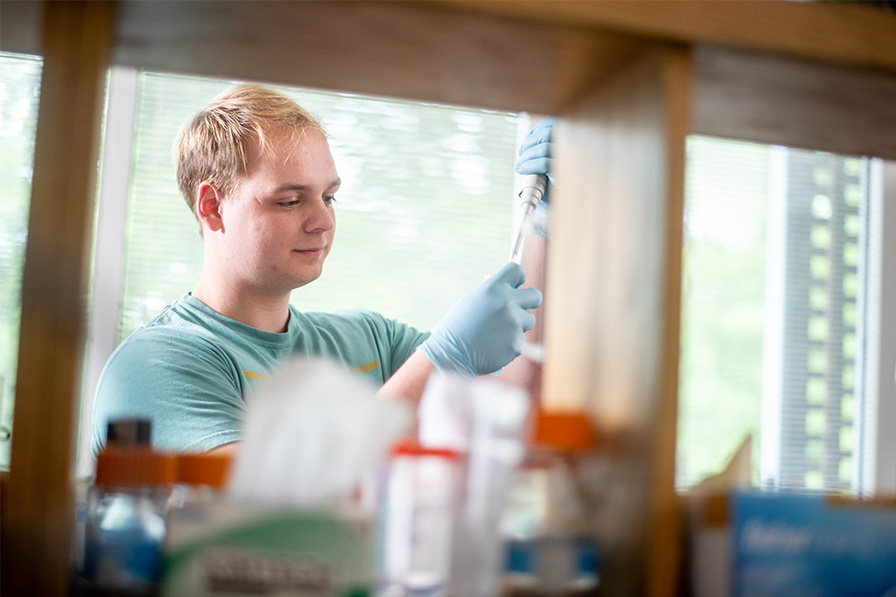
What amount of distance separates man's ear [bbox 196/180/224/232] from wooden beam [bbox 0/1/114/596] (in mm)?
898

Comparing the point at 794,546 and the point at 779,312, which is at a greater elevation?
the point at 779,312

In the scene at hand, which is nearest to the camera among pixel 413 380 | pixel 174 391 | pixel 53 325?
pixel 53 325

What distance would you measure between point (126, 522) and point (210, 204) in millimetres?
968

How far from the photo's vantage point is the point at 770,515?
0.54 meters

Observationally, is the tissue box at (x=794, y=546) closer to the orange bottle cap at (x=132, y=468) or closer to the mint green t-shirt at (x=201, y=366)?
the orange bottle cap at (x=132, y=468)

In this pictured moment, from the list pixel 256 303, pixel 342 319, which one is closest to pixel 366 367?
pixel 342 319

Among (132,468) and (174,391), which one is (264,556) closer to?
(132,468)

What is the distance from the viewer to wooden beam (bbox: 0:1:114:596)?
487 mm

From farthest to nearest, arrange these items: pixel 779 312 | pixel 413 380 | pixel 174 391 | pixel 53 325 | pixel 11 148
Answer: pixel 779 312 → pixel 11 148 → pixel 413 380 → pixel 174 391 → pixel 53 325

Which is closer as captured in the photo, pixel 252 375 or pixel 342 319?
pixel 252 375

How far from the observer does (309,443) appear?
50 cm

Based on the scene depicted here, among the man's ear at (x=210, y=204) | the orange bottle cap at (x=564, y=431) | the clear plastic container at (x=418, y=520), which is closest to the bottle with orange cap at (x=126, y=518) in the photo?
the clear plastic container at (x=418, y=520)

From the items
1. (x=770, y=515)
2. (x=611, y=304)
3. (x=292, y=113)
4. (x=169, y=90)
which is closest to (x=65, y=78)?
(x=611, y=304)

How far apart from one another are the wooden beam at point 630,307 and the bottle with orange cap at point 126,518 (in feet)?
1.06
